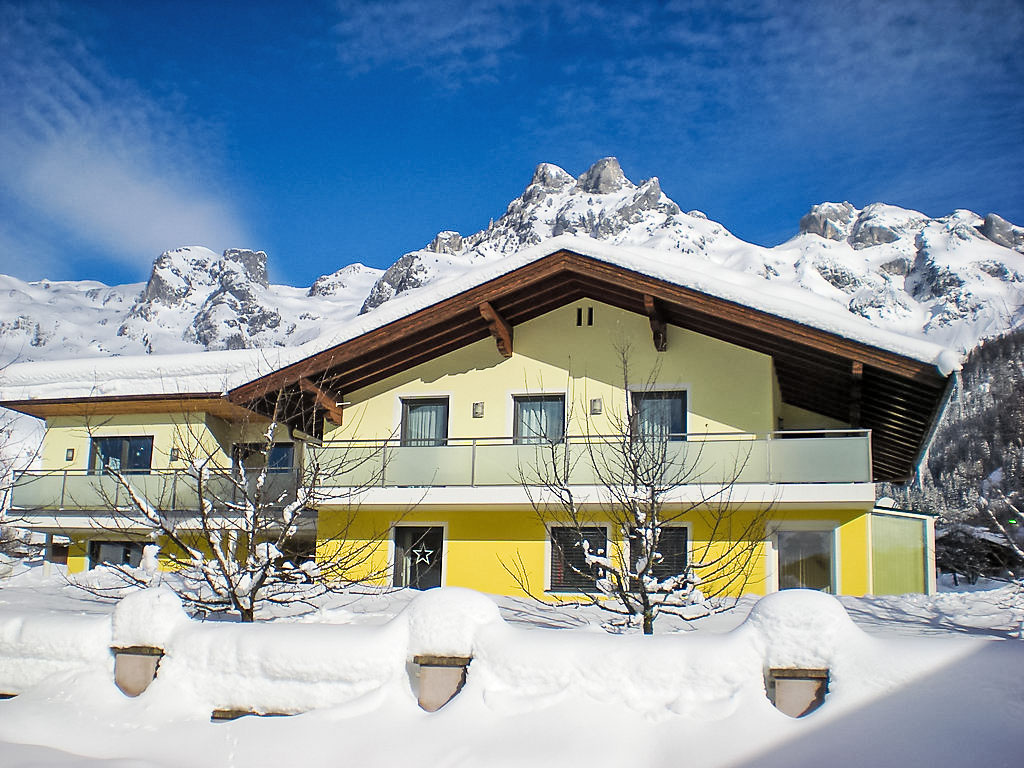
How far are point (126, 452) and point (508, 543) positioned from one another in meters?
9.37

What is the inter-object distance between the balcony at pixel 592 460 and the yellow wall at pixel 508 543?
644 millimetres

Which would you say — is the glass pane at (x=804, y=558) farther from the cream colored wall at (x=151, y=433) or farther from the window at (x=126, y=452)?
the window at (x=126, y=452)

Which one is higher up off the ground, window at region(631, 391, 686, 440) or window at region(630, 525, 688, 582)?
window at region(631, 391, 686, 440)

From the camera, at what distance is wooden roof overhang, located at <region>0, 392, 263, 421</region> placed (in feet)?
61.1

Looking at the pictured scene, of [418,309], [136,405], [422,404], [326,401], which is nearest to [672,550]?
[422,404]

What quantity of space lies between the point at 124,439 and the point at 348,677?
1527 cm

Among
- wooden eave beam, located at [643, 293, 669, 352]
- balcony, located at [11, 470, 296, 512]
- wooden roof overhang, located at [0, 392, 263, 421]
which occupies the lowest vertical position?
balcony, located at [11, 470, 296, 512]

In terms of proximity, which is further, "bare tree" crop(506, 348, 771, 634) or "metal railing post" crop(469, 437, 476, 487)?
"metal railing post" crop(469, 437, 476, 487)

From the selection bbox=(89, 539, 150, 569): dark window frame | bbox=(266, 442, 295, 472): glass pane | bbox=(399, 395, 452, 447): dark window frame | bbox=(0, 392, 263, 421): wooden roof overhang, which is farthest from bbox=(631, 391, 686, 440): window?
bbox=(89, 539, 150, 569): dark window frame

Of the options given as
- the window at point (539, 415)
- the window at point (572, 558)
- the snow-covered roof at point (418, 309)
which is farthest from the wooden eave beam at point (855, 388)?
the window at point (539, 415)

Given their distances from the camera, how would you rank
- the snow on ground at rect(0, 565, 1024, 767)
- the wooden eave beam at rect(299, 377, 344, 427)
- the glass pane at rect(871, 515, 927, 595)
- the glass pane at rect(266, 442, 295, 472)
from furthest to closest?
the glass pane at rect(266, 442, 295, 472) < the glass pane at rect(871, 515, 927, 595) < the wooden eave beam at rect(299, 377, 344, 427) < the snow on ground at rect(0, 565, 1024, 767)

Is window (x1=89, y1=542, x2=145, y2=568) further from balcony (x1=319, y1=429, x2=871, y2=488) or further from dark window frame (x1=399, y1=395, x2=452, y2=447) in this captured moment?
dark window frame (x1=399, y1=395, x2=452, y2=447)

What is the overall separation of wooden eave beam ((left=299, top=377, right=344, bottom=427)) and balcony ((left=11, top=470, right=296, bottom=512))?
4.10ft

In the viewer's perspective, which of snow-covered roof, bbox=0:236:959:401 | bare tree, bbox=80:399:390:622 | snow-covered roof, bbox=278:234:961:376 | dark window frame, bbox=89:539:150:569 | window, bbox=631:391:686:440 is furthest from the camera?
dark window frame, bbox=89:539:150:569
